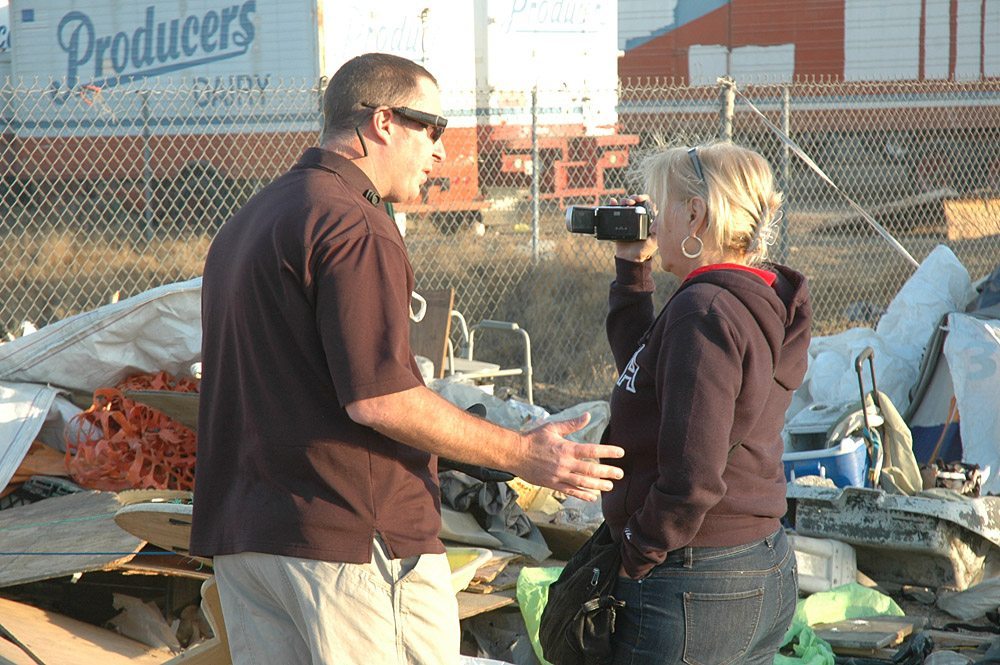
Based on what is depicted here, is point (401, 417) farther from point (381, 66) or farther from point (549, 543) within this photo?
point (549, 543)

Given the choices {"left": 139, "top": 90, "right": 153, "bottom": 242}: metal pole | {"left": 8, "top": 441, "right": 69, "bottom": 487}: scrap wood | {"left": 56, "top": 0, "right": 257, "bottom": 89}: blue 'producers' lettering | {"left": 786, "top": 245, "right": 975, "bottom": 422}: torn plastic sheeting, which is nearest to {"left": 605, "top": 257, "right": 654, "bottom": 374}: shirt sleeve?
{"left": 8, "top": 441, "right": 69, "bottom": 487}: scrap wood

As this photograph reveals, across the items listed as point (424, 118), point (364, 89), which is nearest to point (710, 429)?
point (424, 118)

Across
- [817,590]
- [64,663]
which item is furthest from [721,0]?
[64,663]

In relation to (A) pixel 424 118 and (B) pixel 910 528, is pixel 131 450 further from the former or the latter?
(B) pixel 910 528

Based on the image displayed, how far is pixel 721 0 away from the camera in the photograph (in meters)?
19.0

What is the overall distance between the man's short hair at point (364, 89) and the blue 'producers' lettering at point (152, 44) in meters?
11.7

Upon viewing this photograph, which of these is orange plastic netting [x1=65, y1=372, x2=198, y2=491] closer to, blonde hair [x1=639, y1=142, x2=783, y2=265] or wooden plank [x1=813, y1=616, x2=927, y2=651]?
wooden plank [x1=813, y1=616, x2=927, y2=651]

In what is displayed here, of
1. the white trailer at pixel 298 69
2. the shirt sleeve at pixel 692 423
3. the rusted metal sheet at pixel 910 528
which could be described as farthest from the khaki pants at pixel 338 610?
the white trailer at pixel 298 69

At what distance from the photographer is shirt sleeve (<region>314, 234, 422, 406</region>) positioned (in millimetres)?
2010

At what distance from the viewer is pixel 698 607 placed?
2242 mm

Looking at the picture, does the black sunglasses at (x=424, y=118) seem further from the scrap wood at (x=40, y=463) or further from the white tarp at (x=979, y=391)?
the white tarp at (x=979, y=391)

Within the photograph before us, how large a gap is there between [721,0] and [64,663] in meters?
17.8

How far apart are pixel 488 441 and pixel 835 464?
3.81 meters

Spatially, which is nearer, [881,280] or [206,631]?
[206,631]
